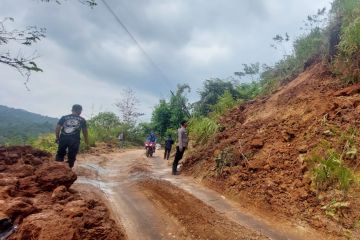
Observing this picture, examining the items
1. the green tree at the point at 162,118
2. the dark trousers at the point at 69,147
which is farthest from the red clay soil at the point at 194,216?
the green tree at the point at 162,118

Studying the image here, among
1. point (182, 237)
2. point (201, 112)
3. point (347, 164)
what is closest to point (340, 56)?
point (347, 164)

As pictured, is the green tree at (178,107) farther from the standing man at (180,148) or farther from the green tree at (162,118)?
the standing man at (180,148)

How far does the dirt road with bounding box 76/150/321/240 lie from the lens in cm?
510

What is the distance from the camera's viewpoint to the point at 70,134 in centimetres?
809

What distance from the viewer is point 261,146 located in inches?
343

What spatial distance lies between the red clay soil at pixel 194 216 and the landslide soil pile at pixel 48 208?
3.53 feet

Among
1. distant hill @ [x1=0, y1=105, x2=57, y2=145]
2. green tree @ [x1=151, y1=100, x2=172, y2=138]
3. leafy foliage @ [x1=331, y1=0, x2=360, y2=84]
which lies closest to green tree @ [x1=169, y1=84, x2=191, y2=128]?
green tree @ [x1=151, y1=100, x2=172, y2=138]

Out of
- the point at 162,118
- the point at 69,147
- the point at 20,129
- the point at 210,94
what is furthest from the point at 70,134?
the point at 20,129

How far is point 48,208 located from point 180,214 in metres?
2.14

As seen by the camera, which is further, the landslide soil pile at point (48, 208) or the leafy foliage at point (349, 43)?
the leafy foliage at point (349, 43)

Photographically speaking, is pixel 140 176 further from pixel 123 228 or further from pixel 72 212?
Answer: pixel 72 212

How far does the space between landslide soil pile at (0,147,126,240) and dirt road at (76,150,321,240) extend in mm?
639

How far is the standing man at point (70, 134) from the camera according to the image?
8070 mm

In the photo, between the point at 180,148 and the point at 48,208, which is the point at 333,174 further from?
the point at 180,148
